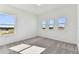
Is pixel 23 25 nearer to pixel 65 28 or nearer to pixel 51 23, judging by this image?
pixel 51 23

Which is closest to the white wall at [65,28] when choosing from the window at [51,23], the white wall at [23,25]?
the window at [51,23]

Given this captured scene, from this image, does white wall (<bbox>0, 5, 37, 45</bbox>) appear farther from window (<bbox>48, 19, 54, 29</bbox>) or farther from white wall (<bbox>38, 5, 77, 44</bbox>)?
window (<bbox>48, 19, 54, 29</bbox>)

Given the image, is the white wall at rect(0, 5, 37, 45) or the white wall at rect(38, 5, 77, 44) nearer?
the white wall at rect(38, 5, 77, 44)

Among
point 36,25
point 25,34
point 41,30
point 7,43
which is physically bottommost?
point 7,43

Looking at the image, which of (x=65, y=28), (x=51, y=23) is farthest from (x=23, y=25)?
(x=65, y=28)

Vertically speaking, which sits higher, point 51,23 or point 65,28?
point 51,23

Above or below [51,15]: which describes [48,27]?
below

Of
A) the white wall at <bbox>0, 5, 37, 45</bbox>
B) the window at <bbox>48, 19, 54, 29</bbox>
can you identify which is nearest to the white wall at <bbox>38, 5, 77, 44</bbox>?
the window at <bbox>48, 19, 54, 29</bbox>

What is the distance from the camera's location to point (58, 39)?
1917 mm

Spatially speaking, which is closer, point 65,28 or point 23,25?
point 65,28

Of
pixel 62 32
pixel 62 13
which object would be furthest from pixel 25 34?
pixel 62 13
